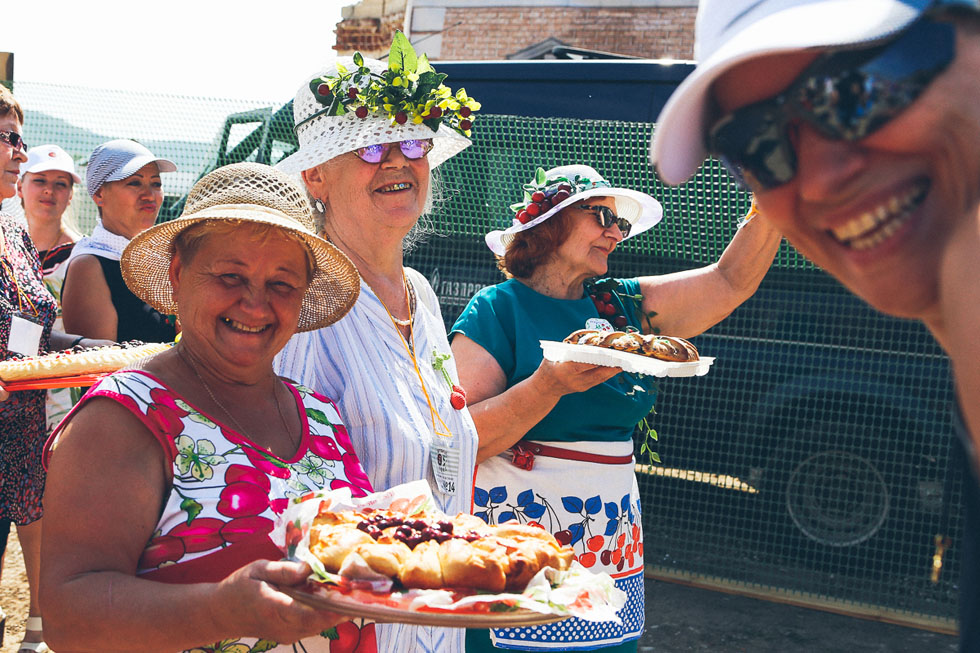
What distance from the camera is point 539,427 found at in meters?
2.76

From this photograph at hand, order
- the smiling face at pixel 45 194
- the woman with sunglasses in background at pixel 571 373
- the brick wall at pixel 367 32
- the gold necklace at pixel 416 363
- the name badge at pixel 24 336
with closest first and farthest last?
the gold necklace at pixel 416 363, the woman with sunglasses in background at pixel 571 373, the name badge at pixel 24 336, the smiling face at pixel 45 194, the brick wall at pixel 367 32

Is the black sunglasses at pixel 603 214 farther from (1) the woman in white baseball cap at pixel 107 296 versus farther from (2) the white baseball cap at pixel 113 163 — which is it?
(2) the white baseball cap at pixel 113 163

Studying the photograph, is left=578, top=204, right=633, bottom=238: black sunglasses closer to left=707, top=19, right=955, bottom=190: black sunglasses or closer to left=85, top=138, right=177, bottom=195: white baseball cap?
left=707, top=19, right=955, bottom=190: black sunglasses

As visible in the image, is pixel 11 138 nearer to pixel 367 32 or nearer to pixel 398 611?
pixel 398 611

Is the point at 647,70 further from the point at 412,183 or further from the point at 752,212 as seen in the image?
the point at 412,183

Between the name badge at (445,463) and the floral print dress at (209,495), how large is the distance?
0.44 m

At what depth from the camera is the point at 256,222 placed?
6.02 feet

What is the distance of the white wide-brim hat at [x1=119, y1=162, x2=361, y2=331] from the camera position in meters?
1.82

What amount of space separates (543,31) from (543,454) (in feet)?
40.0

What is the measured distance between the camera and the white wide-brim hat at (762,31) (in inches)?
30.2

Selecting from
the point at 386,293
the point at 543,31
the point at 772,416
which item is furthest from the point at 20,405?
the point at 543,31

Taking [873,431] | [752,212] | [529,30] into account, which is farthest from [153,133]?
[529,30]

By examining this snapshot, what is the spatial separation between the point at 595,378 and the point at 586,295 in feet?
2.00

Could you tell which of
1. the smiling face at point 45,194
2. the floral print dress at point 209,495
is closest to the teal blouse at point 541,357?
the floral print dress at point 209,495
